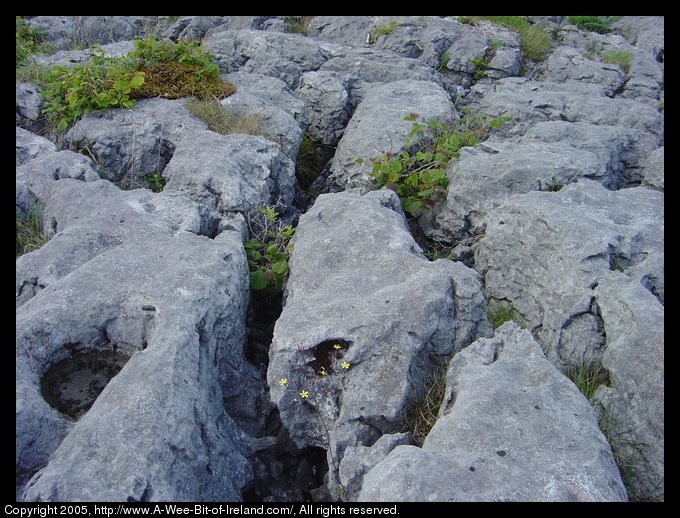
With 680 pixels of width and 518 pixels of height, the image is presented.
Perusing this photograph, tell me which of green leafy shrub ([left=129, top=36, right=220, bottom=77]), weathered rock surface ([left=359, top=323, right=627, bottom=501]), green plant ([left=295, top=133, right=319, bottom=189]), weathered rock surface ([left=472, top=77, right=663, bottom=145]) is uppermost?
green leafy shrub ([left=129, top=36, right=220, bottom=77])

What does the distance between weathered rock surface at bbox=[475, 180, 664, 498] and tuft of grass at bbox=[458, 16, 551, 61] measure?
27.7 feet

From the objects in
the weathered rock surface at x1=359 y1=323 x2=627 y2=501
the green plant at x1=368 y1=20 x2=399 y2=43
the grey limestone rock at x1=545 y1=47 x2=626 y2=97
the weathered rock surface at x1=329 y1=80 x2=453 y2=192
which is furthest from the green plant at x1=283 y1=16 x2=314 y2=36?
the weathered rock surface at x1=359 y1=323 x2=627 y2=501

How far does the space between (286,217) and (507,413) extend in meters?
4.87

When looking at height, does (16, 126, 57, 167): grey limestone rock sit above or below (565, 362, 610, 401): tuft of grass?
above

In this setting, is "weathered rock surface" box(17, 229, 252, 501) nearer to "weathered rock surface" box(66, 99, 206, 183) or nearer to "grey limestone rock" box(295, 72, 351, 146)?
"weathered rock surface" box(66, 99, 206, 183)

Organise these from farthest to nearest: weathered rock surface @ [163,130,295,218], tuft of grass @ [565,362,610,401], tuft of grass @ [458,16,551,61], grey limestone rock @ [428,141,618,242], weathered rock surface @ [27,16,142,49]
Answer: tuft of grass @ [458,16,551,61], weathered rock surface @ [27,16,142,49], grey limestone rock @ [428,141,618,242], weathered rock surface @ [163,130,295,218], tuft of grass @ [565,362,610,401]

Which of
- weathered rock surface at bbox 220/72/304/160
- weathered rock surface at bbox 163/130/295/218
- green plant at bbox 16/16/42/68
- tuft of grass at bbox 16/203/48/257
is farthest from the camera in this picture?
green plant at bbox 16/16/42/68

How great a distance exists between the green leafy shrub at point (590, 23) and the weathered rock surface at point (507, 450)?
18060 mm

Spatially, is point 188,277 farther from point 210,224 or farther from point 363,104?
point 363,104

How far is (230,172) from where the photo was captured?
7309mm

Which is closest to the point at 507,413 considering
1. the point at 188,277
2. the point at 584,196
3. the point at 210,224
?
the point at 188,277

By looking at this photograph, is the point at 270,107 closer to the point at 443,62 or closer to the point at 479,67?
the point at 443,62

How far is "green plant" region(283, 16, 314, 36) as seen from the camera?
14.4 metres

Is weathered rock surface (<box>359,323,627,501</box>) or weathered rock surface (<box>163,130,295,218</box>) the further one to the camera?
weathered rock surface (<box>163,130,295,218</box>)
